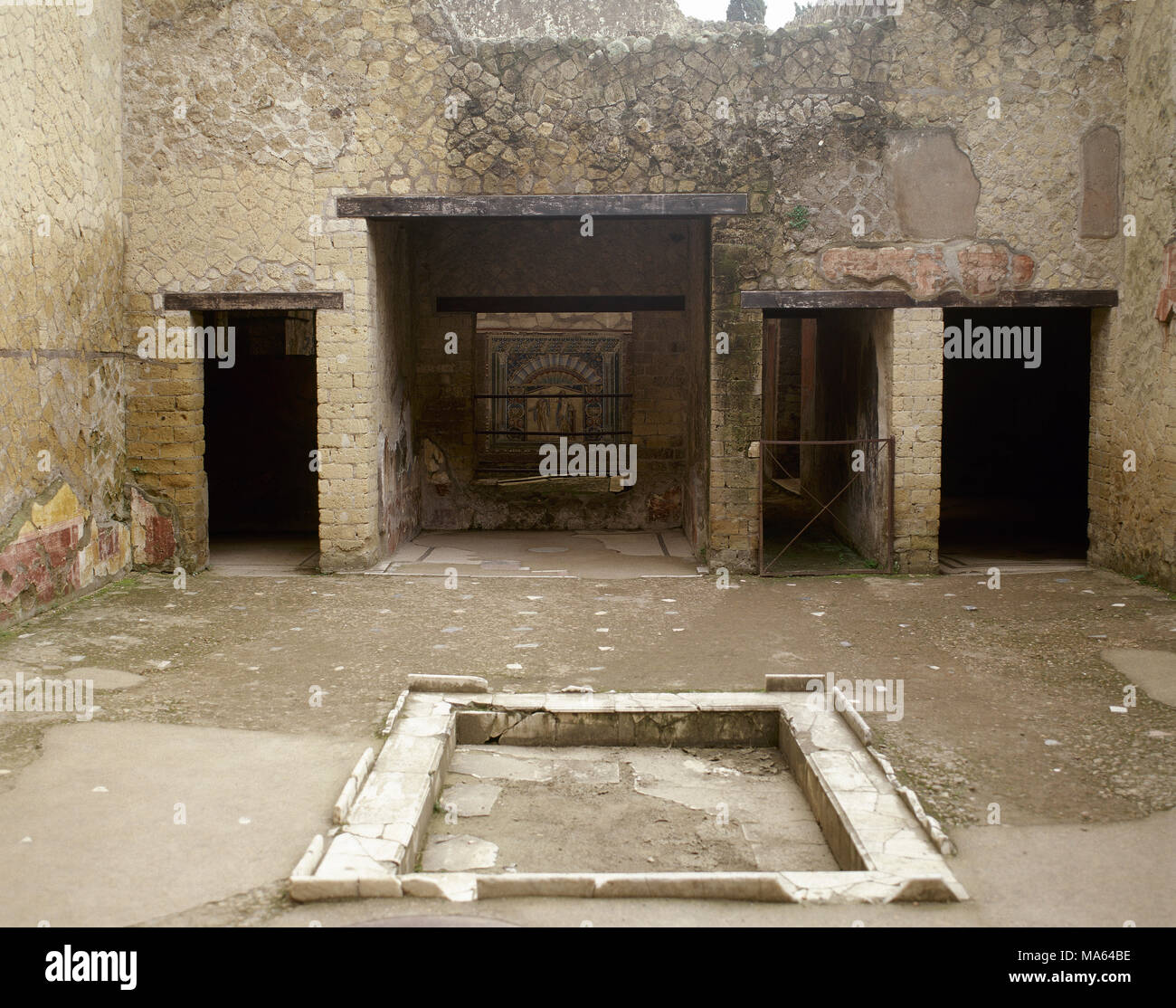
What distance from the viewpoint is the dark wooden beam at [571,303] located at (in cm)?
1207

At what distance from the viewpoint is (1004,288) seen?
30.1ft

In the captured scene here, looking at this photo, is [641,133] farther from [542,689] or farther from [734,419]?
[542,689]

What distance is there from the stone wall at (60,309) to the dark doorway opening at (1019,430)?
7.90m

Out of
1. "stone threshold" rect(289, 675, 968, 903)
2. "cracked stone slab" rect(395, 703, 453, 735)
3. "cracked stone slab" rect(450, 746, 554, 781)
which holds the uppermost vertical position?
"cracked stone slab" rect(395, 703, 453, 735)

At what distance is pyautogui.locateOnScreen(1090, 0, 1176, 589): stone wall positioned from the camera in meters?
8.38

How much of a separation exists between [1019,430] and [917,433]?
18.1ft

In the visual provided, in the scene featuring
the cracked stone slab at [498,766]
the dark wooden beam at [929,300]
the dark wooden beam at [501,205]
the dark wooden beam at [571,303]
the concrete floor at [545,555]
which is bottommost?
the cracked stone slab at [498,766]

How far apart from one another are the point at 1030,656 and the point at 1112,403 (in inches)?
144

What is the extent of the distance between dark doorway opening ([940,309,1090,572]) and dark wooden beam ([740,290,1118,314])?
199 cm

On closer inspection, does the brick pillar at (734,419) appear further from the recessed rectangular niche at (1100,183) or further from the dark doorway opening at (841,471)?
the recessed rectangular niche at (1100,183)

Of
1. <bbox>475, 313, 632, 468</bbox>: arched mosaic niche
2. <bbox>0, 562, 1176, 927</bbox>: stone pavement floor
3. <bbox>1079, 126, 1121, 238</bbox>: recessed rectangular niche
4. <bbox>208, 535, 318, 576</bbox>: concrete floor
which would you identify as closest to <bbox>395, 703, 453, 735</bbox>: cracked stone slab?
<bbox>0, 562, 1176, 927</bbox>: stone pavement floor

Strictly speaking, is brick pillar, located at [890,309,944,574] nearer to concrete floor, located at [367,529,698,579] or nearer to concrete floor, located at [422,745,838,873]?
concrete floor, located at [367,529,698,579]

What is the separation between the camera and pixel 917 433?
932cm

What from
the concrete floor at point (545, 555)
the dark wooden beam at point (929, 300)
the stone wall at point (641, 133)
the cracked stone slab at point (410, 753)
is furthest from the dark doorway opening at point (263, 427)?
the cracked stone slab at point (410, 753)
